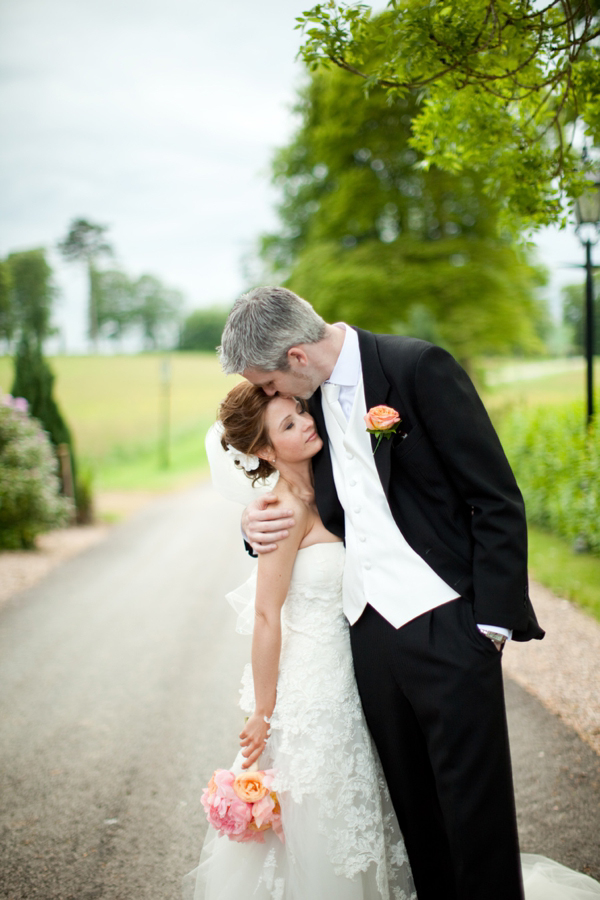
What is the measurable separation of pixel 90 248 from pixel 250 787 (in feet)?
189

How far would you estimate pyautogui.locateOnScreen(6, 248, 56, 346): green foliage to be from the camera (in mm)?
29078

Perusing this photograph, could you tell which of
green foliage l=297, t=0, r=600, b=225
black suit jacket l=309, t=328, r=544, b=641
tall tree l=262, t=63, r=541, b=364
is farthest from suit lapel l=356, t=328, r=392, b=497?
tall tree l=262, t=63, r=541, b=364

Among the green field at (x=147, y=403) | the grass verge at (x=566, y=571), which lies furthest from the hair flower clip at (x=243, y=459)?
the green field at (x=147, y=403)

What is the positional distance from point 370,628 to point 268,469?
78cm

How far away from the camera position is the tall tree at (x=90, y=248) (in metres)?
51.7

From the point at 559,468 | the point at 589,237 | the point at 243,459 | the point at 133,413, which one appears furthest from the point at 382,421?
the point at 133,413

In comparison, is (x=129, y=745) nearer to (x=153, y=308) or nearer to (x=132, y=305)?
(x=132, y=305)

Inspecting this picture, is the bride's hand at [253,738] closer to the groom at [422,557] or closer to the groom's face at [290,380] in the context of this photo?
the groom at [422,557]

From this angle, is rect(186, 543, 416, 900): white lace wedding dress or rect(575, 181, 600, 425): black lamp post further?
rect(575, 181, 600, 425): black lamp post

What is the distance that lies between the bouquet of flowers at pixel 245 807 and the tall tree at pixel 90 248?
5389cm

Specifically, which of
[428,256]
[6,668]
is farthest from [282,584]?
[428,256]

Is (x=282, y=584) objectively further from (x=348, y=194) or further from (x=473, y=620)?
(x=348, y=194)

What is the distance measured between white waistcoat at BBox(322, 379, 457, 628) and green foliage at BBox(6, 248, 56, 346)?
2980cm

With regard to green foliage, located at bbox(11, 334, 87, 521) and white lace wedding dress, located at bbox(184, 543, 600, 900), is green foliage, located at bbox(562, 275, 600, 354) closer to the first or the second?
green foliage, located at bbox(11, 334, 87, 521)
